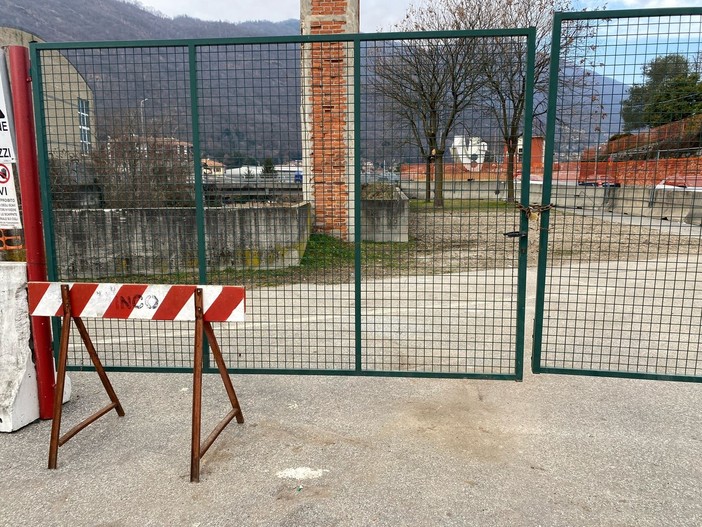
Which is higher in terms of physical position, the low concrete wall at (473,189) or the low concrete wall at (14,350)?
the low concrete wall at (473,189)

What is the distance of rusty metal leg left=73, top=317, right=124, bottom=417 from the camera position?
3830 millimetres

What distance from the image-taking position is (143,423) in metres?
4.11

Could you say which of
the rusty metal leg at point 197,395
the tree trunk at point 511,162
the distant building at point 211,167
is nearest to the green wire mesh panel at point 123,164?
the distant building at point 211,167

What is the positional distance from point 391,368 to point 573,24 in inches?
134

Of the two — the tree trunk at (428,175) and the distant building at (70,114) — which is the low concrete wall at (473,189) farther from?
the distant building at (70,114)

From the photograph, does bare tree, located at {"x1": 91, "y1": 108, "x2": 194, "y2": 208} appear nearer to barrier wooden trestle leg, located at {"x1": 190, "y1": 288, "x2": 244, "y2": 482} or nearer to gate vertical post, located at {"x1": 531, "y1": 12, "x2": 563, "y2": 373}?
barrier wooden trestle leg, located at {"x1": 190, "y1": 288, "x2": 244, "y2": 482}

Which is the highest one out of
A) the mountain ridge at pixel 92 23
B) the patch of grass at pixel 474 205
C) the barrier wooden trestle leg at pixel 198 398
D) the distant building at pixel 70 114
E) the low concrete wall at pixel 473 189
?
the mountain ridge at pixel 92 23

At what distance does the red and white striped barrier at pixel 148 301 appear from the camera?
3.52 m

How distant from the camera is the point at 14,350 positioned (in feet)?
13.1

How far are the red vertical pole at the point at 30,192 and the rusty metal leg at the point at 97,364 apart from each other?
18.0 inches

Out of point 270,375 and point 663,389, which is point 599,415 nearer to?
point 663,389

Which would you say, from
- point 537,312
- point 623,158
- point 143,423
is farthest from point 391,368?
point 623,158

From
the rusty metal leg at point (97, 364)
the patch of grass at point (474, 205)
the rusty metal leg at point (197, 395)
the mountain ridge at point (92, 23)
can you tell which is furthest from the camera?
the mountain ridge at point (92, 23)

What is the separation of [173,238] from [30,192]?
198 inches
